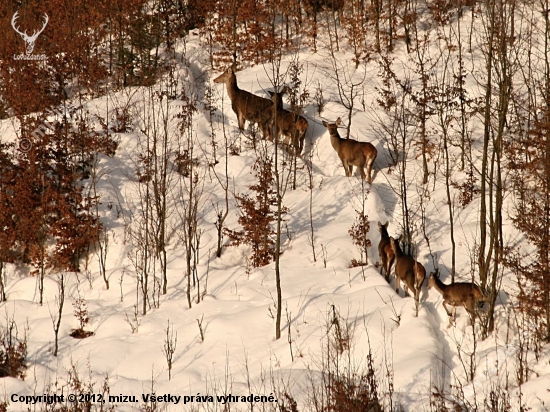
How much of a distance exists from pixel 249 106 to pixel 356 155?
3.80 metres

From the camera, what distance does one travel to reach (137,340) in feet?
39.5

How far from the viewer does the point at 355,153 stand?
16.0 meters

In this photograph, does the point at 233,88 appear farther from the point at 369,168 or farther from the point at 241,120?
the point at 369,168

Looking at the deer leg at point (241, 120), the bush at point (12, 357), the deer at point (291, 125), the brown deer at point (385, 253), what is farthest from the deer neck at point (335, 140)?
the bush at point (12, 357)

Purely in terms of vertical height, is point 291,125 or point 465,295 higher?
point 291,125

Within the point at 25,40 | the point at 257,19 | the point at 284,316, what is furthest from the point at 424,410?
the point at 25,40

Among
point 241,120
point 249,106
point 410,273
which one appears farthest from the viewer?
point 241,120

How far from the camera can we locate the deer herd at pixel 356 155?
436 inches

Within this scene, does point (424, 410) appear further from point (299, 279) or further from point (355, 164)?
point (355, 164)

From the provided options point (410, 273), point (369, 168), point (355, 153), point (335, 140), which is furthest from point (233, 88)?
point (410, 273)

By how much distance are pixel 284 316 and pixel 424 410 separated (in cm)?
435

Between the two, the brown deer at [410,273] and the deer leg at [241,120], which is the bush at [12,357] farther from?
the deer leg at [241,120]

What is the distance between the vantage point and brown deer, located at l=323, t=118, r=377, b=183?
15953 mm

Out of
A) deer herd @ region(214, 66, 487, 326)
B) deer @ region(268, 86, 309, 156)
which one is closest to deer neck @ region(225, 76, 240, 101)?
deer herd @ region(214, 66, 487, 326)
